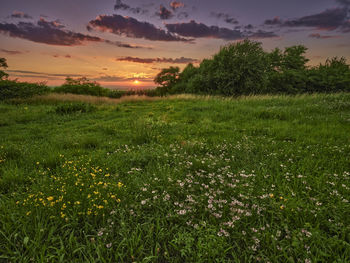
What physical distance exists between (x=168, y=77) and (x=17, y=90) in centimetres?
4607

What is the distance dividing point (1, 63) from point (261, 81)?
42523 mm

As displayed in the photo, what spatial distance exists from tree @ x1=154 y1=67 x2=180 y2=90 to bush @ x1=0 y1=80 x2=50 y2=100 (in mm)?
43377

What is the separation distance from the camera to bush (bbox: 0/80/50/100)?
60.5ft

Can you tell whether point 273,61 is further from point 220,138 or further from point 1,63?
point 1,63

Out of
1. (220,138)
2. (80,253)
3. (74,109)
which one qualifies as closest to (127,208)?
(80,253)

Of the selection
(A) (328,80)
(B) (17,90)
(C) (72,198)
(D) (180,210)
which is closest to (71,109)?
(B) (17,90)

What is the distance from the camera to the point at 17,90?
19.2 meters

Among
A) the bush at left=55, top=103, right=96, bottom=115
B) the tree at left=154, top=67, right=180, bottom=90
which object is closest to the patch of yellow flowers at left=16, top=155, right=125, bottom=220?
the bush at left=55, top=103, right=96, bottom=115

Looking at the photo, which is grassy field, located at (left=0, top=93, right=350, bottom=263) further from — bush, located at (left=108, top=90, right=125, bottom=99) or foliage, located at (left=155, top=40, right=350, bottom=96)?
bush, located at (left=108, top=90, right=125, bottom=99)

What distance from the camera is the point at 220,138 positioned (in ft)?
21.4

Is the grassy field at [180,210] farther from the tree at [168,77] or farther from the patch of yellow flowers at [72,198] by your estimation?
the tree at [168,77]

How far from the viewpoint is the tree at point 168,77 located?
59750 millimetres

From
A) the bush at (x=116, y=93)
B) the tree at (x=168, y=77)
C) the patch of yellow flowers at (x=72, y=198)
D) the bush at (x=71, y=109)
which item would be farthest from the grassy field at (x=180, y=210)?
the tree at (x=168, y=77)

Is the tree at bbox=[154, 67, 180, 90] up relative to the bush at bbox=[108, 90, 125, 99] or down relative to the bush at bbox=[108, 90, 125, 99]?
up
